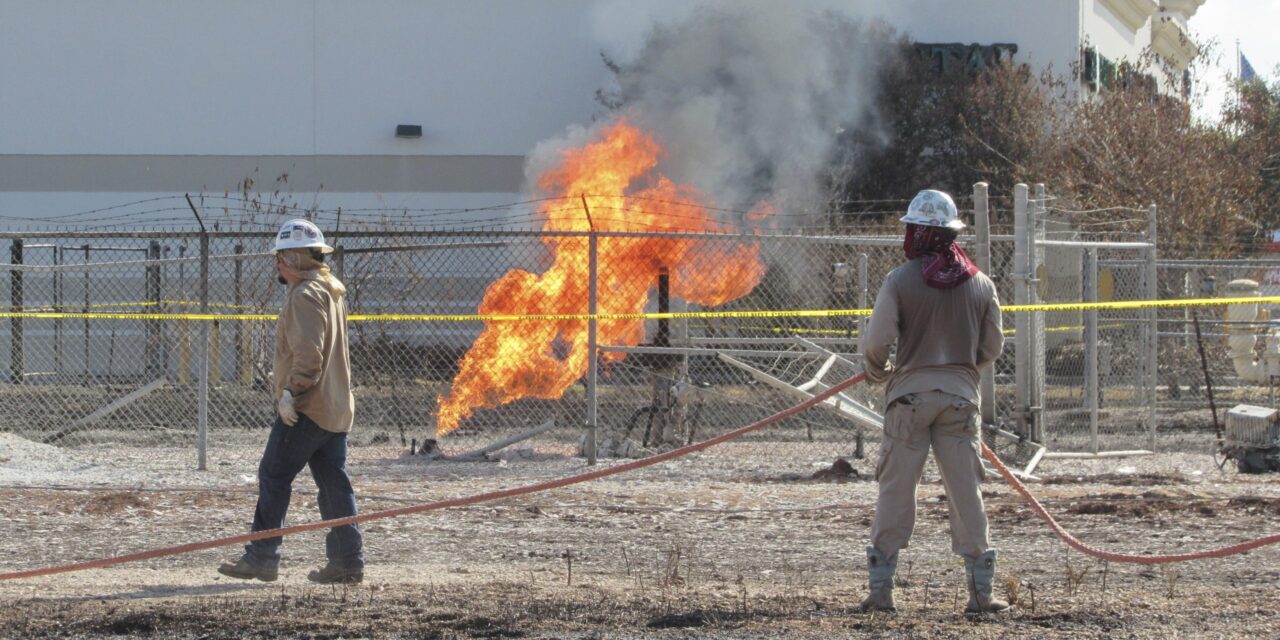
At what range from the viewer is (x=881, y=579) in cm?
587

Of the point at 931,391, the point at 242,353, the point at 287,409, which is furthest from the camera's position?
the point at 242,353

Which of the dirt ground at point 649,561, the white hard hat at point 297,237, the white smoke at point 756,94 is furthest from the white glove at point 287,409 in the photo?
the white smoke at point 756,94

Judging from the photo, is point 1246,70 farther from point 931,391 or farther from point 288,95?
point 931,391

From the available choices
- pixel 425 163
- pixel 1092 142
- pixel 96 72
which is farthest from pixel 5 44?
pixel 1092 142

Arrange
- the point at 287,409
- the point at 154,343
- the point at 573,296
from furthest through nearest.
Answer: the point at 154,343 → the point at 573,296 → the point at 287,409

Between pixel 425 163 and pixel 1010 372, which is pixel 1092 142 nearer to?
pixel 1010 372

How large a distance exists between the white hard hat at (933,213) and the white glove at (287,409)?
9.44ft

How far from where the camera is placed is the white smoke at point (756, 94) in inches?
886

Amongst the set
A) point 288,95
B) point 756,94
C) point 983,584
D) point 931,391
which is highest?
point 288,95

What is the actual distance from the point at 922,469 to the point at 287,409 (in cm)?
285

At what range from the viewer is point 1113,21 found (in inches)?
1267

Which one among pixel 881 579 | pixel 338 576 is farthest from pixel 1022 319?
pixel 338 576

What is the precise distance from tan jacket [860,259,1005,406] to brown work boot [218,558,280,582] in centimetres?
297

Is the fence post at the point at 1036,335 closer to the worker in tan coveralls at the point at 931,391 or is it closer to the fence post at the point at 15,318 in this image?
the worker in tan coveralls at the point at 931,391
